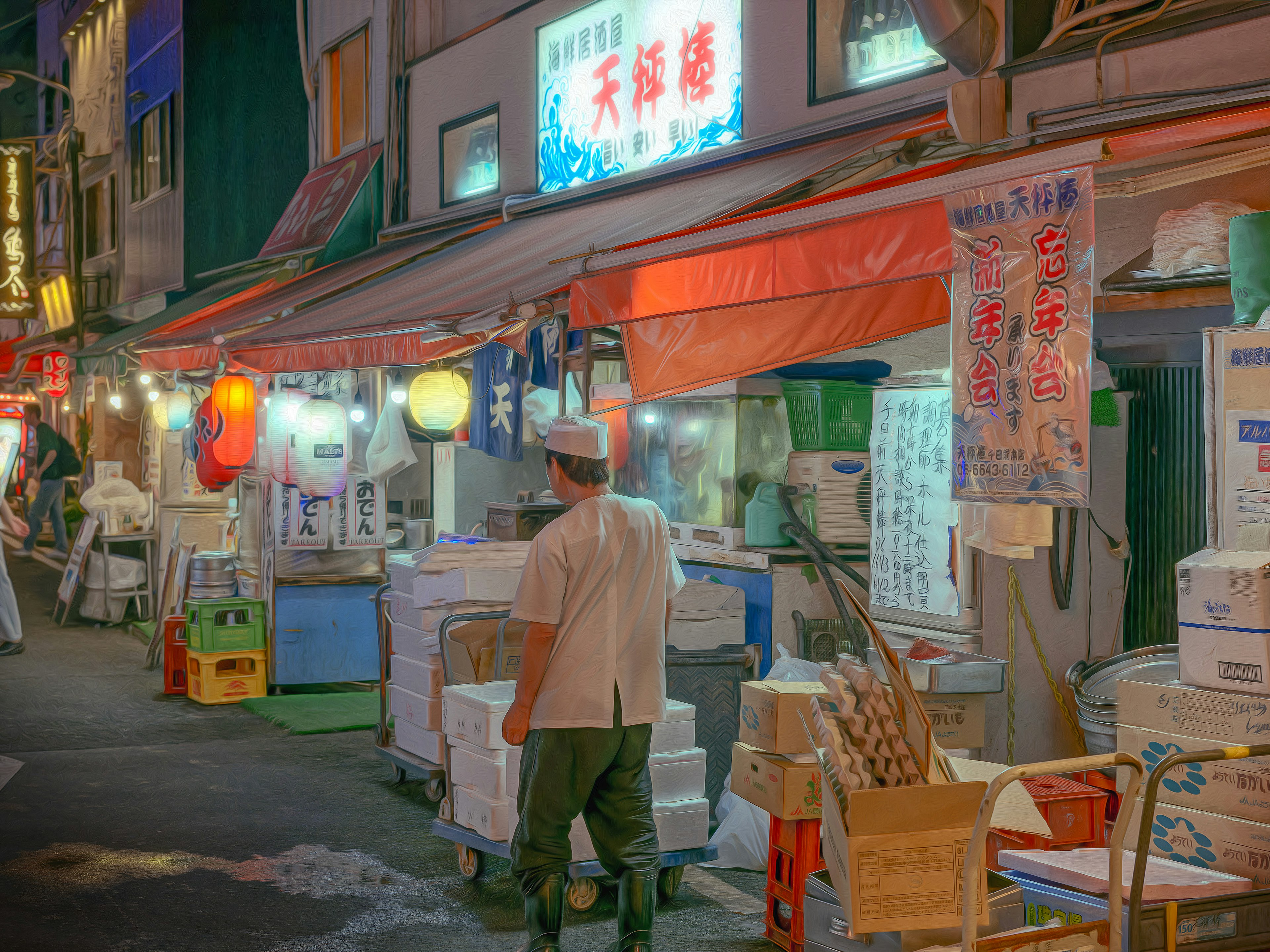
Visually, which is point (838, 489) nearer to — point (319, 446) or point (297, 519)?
point (319, 446)

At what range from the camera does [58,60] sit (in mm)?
27172

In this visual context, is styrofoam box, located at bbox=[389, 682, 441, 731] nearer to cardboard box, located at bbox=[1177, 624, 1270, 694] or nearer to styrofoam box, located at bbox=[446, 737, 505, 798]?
styrofoam box, located at bbox=[446, 737, 505, 798]

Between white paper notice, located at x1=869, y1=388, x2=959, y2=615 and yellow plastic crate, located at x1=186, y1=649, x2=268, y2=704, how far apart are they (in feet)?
21.6

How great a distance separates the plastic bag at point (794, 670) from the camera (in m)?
6.88

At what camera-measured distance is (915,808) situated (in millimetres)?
3891

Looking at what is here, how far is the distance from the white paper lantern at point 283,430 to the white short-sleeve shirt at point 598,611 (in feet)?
19.4

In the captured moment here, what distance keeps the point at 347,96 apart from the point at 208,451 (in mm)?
6132

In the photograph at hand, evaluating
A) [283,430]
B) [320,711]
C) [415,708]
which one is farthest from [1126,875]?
[320,711]

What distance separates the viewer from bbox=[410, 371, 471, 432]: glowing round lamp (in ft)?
30.6

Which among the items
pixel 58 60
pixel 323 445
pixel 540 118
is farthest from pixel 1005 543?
pixel 58 60

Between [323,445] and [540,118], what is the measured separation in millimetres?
3748

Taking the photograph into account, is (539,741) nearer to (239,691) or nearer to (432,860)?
(432,860)

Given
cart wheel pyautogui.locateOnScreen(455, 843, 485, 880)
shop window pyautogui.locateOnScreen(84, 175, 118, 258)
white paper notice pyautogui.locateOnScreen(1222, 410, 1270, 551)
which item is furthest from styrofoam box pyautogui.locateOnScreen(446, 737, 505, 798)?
shop window pyautogui.locateOnScreen(84, 175, 118, 258)

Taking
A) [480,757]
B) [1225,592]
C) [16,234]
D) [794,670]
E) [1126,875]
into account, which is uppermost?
[16,234]
